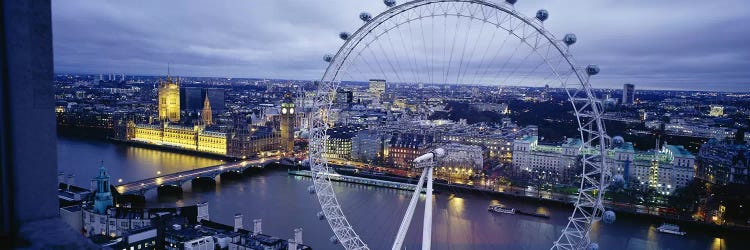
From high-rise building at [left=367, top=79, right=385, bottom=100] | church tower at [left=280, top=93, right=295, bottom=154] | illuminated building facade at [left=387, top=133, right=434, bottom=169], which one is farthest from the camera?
high-rise building at [left=367, top=79, right=385, bottom=100]

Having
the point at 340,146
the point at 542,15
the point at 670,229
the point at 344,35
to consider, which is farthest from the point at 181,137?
the point at 542,15

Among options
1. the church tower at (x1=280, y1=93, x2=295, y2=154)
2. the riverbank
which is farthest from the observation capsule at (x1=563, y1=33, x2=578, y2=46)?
the church tower at (x1=280, y1=93, x2=295, y2=154)

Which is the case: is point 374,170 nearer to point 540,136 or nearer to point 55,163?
point 540,136

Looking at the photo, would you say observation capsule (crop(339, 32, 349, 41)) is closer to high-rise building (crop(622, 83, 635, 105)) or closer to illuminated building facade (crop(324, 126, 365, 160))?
illuminated building facade (crop(324, 126, 365, 160))

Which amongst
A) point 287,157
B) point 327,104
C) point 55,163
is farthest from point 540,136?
point 55,163

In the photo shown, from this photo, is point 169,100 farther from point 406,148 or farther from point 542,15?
point 542,15

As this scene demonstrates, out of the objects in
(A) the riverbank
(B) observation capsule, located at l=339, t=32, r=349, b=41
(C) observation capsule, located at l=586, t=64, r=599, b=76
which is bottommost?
(A) the riverbank

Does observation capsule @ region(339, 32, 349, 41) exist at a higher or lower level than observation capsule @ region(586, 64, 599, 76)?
higher
